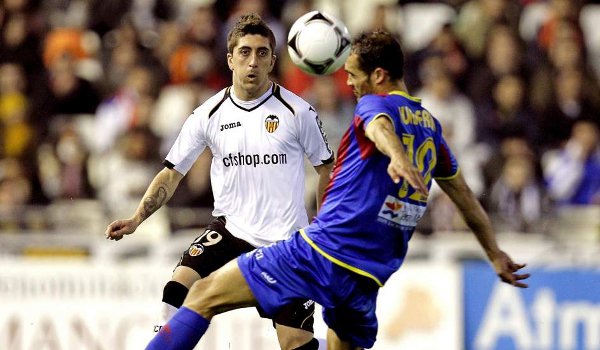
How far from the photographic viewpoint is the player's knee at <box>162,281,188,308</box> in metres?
8.09

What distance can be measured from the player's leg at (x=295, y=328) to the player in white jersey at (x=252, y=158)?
0.19 feet

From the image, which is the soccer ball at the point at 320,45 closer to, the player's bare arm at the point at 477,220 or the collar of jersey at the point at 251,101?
the collar of jersey at the point at 251,101

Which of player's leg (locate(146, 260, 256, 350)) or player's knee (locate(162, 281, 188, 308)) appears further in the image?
player's knee (locate(162, 281, 188, 308))

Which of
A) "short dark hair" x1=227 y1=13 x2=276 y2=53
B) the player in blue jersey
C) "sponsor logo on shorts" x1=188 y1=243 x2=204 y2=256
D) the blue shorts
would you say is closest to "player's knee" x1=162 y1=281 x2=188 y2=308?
"sponsor logo on shorts" x1=188 y1=243 x2=204 y2=256

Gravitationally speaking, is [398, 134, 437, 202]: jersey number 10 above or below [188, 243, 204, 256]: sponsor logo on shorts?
above

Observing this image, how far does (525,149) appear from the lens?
12828 millimetres

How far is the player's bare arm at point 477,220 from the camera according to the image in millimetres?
7691

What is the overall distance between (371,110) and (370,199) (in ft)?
1.63

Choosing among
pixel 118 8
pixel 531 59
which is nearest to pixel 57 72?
pixel 118 8

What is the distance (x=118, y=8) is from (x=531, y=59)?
17.3 ft

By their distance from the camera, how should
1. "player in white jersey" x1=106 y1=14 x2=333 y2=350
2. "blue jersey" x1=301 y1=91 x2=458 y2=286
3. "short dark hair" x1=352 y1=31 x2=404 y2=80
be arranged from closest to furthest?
"blue jersey" x1=301 y1=91 x2=458 y2=286 < "short dark hair" x1=352 y1=31 x2=404 y2=80 < "player in white jersey" x1=106 y1=14 x2=333 y2=350

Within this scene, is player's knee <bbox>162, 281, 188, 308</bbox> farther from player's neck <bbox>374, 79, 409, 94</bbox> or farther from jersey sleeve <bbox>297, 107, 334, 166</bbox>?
player's neck <bbox>374, 79, 409, 94</bbox>

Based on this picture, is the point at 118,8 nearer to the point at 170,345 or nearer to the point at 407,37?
the point at 407,37

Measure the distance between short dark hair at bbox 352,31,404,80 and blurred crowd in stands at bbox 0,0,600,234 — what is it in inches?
187
